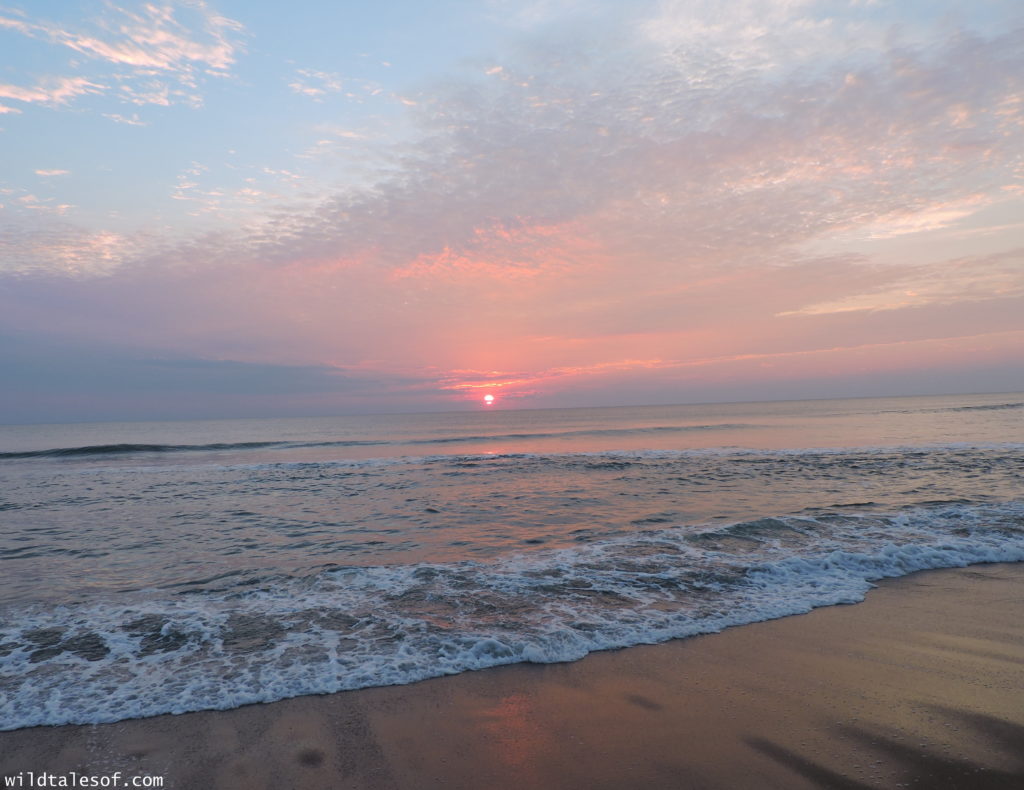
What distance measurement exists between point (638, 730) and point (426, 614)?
4106 mm

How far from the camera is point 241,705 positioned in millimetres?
5547

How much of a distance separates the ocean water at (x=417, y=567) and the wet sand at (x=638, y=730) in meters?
0.47

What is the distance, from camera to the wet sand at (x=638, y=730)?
425 centimetres

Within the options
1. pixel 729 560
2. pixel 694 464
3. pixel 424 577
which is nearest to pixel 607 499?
pixel 729 560

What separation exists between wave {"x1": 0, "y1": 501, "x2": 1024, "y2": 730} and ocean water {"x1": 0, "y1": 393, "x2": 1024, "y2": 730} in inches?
1.7

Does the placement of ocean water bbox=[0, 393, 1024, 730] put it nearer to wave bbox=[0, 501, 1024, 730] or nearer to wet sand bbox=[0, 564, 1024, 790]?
wave bbox=[0, 501, 1024, 730]

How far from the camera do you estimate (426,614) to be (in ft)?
26.5

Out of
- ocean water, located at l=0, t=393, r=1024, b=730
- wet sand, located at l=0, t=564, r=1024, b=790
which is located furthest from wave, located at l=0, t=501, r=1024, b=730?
wet sand, located at l=0, t=564, r=1024, b=790

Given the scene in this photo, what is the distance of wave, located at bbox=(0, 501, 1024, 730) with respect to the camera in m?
6.07

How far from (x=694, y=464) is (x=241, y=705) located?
24811mm

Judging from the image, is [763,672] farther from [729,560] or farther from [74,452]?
[74,452]

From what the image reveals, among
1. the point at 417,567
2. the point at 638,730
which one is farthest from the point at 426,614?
the point at 638,730

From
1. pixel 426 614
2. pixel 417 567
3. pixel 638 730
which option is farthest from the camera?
pixel 417 567

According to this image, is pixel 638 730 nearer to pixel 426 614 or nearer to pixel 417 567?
pixel 426 614
